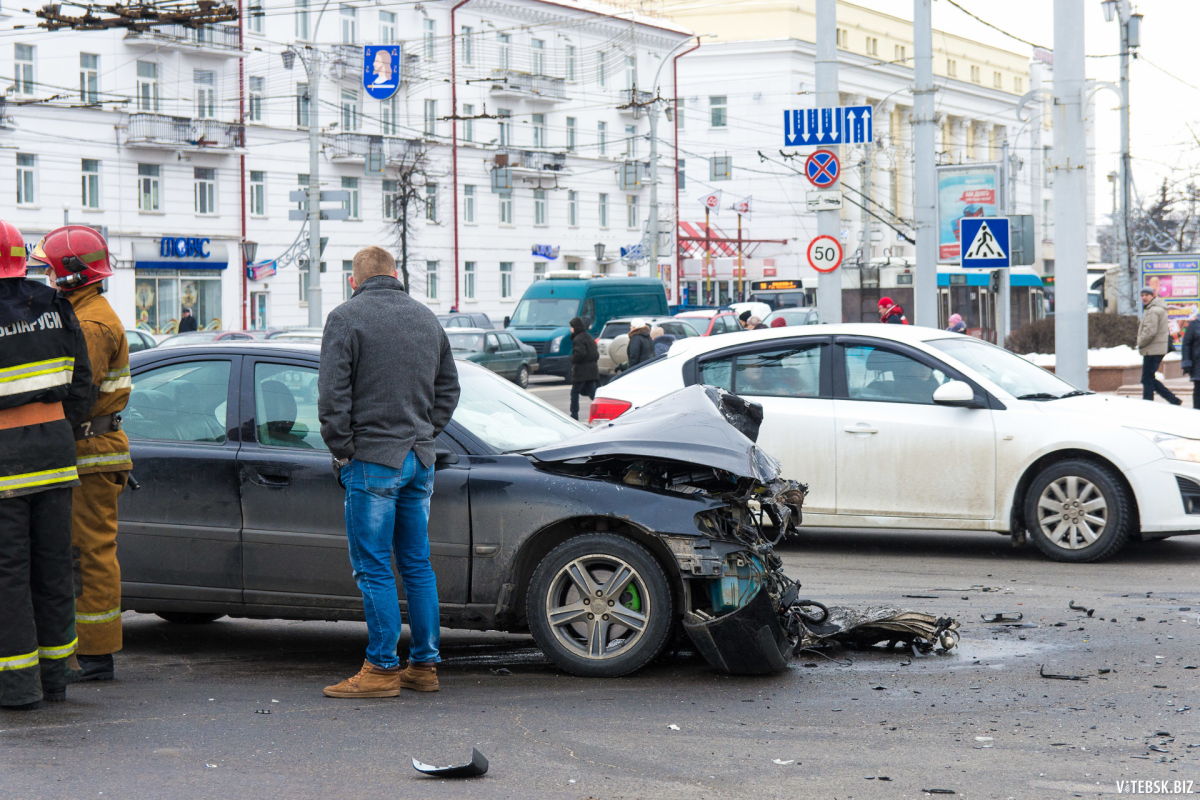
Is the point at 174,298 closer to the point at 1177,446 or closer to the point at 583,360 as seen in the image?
the point at 583,360

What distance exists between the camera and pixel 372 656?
6.36 metres

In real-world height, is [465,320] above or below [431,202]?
below

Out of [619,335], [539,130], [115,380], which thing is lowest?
[115,380]

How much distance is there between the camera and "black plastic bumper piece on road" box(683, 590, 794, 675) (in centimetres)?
654

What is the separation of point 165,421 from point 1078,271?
11.9 meters

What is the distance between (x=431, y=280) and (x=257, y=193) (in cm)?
833

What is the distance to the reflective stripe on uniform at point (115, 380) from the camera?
6551 mm

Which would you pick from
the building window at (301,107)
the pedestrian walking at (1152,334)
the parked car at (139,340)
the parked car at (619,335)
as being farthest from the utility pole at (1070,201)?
the building window at (301,107)

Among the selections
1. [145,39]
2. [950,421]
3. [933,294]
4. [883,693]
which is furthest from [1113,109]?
[883,693]

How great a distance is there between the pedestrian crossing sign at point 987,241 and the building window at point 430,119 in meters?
40.5

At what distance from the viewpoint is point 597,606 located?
6.64m

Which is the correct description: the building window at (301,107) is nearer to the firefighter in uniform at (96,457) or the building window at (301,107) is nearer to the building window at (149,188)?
the building window at (149,188)

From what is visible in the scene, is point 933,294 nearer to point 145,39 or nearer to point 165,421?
point 165,421

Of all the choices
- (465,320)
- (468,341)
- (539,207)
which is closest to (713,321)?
(465,320)
